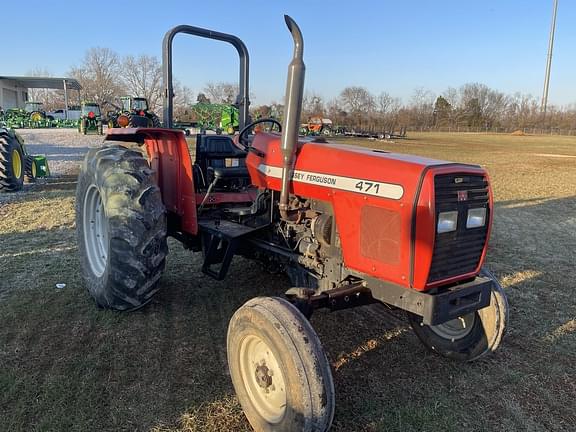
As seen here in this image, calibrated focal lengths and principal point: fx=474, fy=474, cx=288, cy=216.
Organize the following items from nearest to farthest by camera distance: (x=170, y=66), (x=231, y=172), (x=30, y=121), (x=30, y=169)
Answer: (x=170, y=66) → (x=231, y=172) → (x=30, y=169) → (x=30, y=121)

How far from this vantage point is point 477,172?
2492 mm

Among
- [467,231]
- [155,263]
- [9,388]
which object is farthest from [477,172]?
[9,388]

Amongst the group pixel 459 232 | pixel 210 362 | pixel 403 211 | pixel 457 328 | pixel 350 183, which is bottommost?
pixel 210 362

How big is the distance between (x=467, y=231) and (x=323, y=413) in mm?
1182

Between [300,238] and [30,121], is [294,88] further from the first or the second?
[30,121]

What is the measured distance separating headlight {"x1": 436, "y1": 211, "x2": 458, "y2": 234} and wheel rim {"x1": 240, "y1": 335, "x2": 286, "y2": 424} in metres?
1.05

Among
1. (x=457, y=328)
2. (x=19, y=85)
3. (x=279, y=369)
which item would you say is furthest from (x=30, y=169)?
(x=19, y=85)

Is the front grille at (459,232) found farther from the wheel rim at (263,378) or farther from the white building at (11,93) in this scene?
the white building at (11,93)

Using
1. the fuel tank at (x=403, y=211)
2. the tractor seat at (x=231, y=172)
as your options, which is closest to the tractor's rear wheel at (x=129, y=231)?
the tractor seat at (x=231, y=172)

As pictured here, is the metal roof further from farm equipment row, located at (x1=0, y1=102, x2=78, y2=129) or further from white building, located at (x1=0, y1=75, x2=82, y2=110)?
farm equipment row, located at (x1=0, y1=102, x2=78, y2=129)

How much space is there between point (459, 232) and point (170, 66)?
263 centimetres

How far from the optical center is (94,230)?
4109 millimetres

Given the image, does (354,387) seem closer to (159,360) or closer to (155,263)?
(159,360)

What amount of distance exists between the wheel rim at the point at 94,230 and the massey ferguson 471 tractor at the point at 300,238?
0.04 ft
